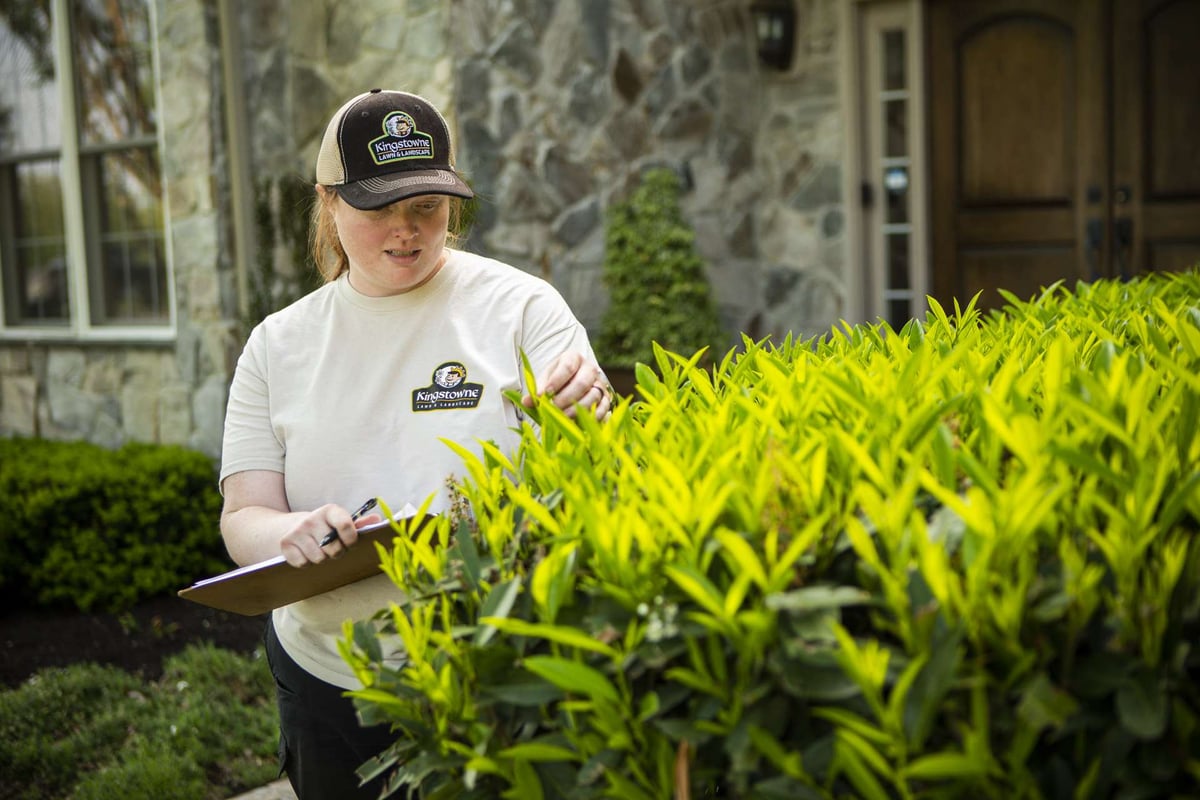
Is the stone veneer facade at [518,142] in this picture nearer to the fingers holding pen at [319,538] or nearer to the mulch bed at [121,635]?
the mulch bed at [121,635]

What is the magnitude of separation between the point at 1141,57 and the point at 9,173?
634 cm

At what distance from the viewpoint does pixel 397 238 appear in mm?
2064

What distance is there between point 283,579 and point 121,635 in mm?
3631

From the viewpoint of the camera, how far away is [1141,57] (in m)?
6.19

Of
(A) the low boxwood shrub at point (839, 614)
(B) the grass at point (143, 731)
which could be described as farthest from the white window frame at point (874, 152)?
(A) the low boxwood shrub at point (839, 614)

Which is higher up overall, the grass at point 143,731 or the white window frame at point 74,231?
the white window frame at point 74,231

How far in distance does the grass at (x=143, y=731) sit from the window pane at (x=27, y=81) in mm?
3740

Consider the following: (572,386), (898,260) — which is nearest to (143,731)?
(572,386)

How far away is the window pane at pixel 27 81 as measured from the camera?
682 cm

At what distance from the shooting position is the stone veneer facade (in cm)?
580

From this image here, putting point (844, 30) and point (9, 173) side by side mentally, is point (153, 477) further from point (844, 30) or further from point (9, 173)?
point (844, 30)

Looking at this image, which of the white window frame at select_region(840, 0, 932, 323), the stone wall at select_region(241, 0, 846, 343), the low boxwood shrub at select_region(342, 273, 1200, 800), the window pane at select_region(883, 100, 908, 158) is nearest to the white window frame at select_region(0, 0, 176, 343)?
the stone wall at select_region(241, 0, 846, 343)

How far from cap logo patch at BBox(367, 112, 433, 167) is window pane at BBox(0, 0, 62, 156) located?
5.49 meters

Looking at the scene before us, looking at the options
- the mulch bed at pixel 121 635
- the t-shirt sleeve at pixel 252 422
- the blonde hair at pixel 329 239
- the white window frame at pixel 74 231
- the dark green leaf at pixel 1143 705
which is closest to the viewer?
the dark green leaf at pixel 1143 705
